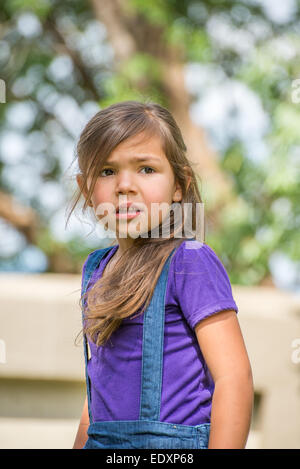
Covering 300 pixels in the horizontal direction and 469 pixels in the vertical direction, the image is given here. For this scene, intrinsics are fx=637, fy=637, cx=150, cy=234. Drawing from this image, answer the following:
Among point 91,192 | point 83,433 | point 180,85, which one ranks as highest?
point 180,85

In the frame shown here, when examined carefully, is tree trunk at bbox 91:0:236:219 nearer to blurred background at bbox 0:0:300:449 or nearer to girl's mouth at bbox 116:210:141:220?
blurred background at bbox 0:0:300:449

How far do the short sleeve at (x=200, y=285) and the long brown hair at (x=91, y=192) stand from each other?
0.03 metres

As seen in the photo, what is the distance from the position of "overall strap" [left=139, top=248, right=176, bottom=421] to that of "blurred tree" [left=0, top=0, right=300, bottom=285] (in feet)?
7.95

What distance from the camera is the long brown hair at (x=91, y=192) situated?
82 centimetres

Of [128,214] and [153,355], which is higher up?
[128,214]

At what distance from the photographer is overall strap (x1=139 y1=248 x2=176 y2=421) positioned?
0.78 m

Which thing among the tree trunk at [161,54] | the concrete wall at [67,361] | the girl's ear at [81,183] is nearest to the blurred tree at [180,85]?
the tree trunk at [161,54]

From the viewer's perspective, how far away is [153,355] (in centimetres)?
78

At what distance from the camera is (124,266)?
2.84 feet

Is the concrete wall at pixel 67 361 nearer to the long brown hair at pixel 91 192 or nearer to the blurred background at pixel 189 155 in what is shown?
the blurred background at pixel 189 155

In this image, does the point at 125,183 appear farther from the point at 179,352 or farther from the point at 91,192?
the point at 179,352

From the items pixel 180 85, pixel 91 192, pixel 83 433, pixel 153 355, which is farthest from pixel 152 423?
pixel 180 85

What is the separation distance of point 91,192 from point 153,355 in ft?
0.78
